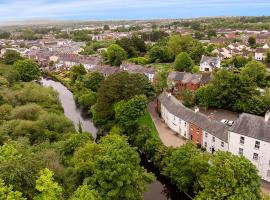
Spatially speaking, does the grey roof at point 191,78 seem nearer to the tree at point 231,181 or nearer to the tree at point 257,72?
the tree at point 257,72

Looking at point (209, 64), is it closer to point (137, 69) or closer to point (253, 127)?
point (137, 69)

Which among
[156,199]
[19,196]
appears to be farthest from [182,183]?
[19,196]

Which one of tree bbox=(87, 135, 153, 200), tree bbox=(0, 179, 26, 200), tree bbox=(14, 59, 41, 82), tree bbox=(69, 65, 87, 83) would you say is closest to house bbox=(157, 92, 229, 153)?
tree bbox=(87, 135, 153, 200)

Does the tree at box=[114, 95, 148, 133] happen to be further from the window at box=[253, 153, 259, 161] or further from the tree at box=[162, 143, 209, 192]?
the window at box=[253, 153, 259, 161]

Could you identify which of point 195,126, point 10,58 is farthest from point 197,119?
point 10,58

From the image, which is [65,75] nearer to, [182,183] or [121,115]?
[121,115]
